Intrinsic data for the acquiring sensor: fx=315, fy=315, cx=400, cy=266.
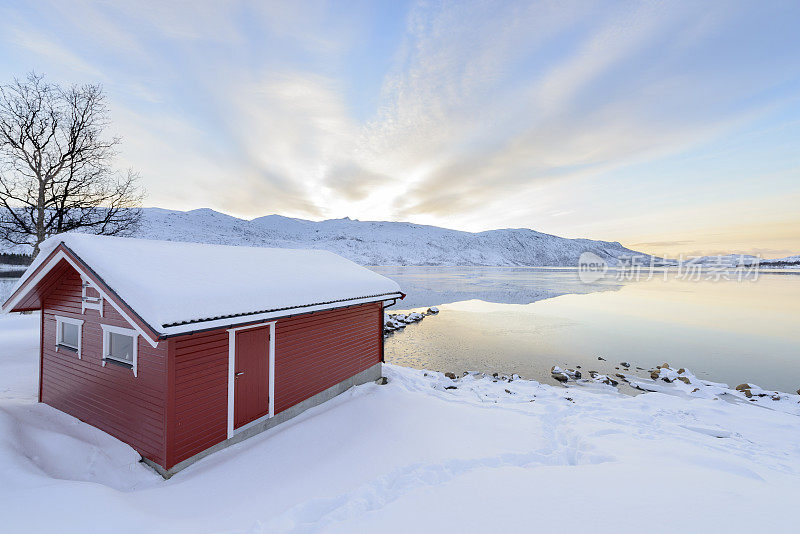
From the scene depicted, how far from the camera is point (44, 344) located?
826 centimetres

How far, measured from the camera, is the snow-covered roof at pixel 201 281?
5.47 metres

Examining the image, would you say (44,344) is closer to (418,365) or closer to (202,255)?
(202,255)

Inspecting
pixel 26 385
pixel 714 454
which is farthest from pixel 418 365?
pixel 26 385

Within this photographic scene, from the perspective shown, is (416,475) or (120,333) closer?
(416,475)

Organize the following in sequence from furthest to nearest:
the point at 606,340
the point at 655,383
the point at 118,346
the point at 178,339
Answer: the point at 606,340 → the point at 655,383 → the point at 118,346 → the point at 178,339

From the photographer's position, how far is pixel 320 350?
8.91 metres

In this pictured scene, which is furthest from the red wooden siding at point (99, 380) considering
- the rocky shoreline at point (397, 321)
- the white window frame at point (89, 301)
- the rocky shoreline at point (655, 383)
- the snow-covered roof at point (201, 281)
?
the rocky shoreline at point (397, 321)

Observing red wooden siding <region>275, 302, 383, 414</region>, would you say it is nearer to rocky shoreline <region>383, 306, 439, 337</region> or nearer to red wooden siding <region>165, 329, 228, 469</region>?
red wooden siding <region>165, 329, 228, 469</region>

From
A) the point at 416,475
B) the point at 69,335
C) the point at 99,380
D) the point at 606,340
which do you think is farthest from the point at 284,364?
the point at 606,340

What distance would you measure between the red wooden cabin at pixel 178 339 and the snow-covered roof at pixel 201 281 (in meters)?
0.03

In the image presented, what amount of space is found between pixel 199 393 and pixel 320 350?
128 inches

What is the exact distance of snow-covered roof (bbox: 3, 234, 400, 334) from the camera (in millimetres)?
5473

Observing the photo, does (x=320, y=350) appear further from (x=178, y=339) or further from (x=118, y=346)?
(x=118, y=346)

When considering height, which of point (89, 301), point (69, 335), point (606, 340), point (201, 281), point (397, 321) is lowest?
point (606, 340)
